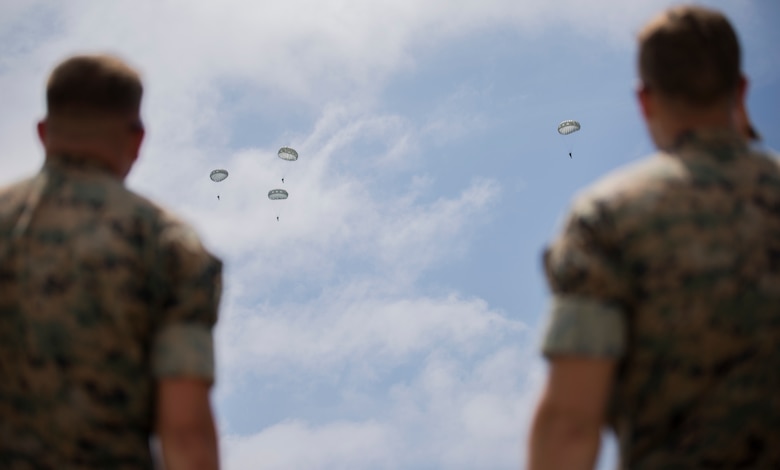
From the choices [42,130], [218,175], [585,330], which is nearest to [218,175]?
[218,175]

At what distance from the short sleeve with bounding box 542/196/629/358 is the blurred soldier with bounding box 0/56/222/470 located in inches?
69.3

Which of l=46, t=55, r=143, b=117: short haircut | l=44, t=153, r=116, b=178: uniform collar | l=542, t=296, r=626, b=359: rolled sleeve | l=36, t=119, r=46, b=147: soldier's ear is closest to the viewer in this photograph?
l=542, t=296, r=626, b=359: rolled sleeve

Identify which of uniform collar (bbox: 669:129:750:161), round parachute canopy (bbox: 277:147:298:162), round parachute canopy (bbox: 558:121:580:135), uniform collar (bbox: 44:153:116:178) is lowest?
uniform collar (bbox: 669:129:750:161)

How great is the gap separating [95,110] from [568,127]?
75.0 meters

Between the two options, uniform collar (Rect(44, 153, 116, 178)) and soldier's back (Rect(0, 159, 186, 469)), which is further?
uniform collar (Rect(44, 153, 116, 178))

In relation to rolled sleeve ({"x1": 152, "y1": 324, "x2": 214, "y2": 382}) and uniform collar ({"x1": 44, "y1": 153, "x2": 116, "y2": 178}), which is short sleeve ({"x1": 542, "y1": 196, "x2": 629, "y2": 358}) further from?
uniform collar ({"x1": 44, "y1": 153, "x2": 116, "y2": 178})

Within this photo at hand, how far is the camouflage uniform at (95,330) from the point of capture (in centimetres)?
479

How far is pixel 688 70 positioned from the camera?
15.1 ft

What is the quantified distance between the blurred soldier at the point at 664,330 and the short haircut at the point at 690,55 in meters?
0.50

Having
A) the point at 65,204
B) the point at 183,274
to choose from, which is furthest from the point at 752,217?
the point at 65,204

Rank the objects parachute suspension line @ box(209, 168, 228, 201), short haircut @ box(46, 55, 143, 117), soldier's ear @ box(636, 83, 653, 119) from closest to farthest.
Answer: soldier's ear @ box(636, 83, 653, 119) < short haircut @ box(46, 55, 143, 117) < parachute suspension line @ box(209, 168, 228, 201)

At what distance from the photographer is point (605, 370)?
13.8 ft

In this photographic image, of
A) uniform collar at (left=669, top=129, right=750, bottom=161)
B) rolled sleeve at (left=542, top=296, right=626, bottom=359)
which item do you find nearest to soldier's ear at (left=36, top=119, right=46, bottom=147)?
rolled sleeve at (left=542, top=296, right=626, bottom=359)

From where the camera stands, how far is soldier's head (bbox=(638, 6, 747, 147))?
459 cm
